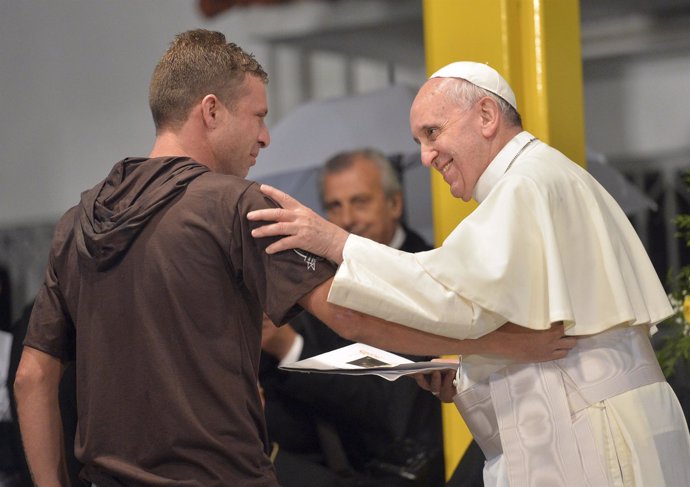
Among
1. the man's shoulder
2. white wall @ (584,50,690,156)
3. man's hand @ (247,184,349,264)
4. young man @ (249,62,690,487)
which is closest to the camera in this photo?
man's hand @ (247,184,349,264)

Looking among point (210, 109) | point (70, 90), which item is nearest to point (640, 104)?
point (70, 90)

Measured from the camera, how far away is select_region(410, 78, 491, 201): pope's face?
256 cm

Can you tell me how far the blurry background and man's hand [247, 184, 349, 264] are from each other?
12.0ft

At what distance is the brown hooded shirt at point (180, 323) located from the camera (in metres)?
2.18

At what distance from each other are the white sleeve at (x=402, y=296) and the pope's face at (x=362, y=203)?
3190 millimetres

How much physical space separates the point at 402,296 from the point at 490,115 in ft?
1.92

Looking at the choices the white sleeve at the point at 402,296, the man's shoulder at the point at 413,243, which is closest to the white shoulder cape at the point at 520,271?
the white sleeve at the point at 402,296

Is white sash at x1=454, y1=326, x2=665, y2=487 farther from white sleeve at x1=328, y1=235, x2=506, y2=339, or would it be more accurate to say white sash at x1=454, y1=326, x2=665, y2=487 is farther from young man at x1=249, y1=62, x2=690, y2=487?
white sleeve at x1=328, y1=235, x2=506, y2=339

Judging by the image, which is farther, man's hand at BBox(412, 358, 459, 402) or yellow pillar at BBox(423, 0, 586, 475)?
yellow pillar at BBox(423, 0, 586, 475)

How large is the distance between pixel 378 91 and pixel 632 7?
7.48ft

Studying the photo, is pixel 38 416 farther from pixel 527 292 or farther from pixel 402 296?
pixel 527 292

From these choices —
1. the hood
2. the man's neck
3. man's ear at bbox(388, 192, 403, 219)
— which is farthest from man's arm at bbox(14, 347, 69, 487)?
man's ear at bbox(388, 192, 403, 219)

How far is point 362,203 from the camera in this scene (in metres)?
5.61

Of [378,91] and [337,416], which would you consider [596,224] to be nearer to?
[337,416]
